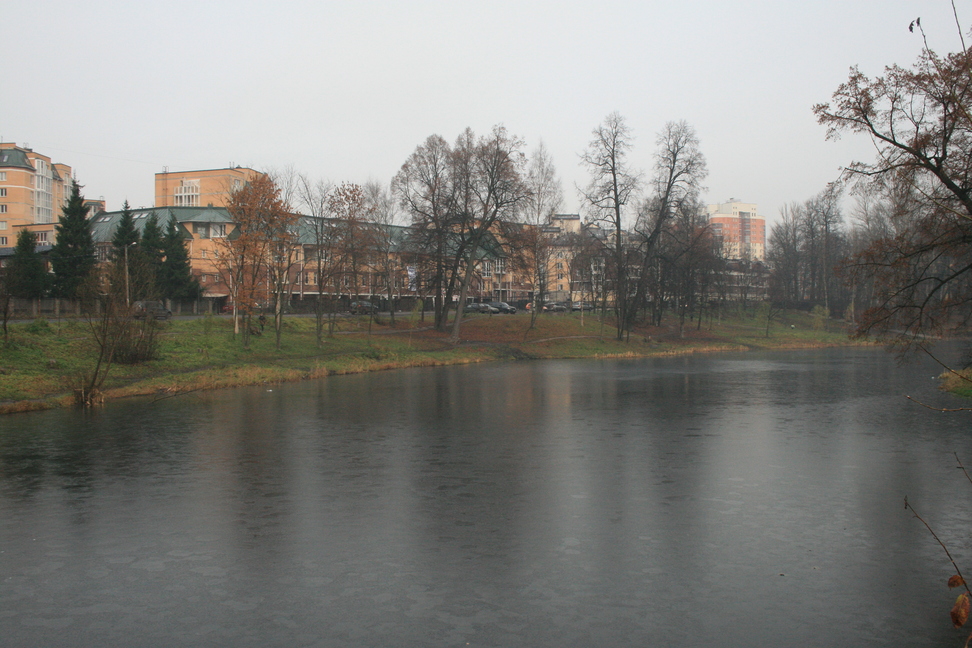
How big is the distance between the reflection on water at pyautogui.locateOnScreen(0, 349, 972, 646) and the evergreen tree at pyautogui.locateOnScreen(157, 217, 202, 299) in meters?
44.2

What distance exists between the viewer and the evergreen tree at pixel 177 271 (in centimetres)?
6078

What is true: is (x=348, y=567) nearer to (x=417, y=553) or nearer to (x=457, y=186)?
(x=417, y=553)

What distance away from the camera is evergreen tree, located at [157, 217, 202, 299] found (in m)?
60.8

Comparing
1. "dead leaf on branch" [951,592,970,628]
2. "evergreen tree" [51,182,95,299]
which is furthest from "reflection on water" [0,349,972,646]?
"evergreen tree" [51,182,95,299]

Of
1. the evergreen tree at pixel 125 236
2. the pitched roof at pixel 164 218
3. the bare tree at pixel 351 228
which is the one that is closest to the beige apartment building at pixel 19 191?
the pitched roof at pixel 164 218

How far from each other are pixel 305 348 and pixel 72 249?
29.1m

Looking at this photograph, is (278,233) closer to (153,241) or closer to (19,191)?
(153,241)

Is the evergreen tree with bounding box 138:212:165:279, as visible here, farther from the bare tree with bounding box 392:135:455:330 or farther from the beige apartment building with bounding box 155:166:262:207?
the beige apartment building with bounding box 155:166:262:207

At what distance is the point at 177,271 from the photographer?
61000 millimetres

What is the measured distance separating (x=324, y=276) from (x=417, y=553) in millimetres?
33161

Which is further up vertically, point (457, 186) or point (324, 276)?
point (457, 186)

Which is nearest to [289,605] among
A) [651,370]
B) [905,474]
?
[905,474]

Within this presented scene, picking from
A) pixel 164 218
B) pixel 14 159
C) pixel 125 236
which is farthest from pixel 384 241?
pixel 14 159

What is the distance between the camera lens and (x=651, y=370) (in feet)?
129
